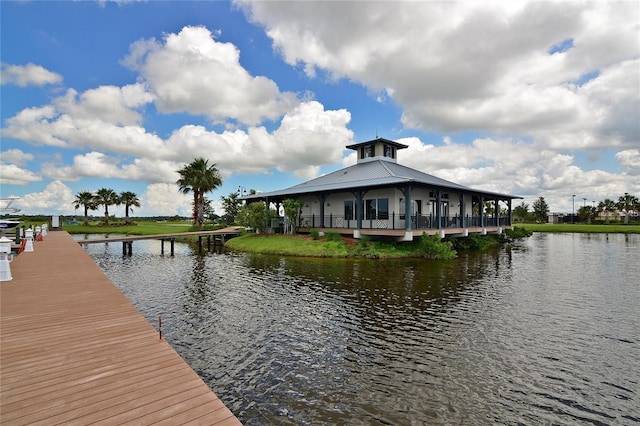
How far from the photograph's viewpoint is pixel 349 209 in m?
29.0

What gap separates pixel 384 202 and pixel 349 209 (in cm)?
369

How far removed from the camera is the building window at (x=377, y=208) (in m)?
26.2

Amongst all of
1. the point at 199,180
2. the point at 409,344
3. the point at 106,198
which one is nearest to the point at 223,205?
the point at 199,180

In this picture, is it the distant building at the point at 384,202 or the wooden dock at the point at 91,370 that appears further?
the distant building at the point at 384,202

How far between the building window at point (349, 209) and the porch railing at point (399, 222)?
28 centimetres

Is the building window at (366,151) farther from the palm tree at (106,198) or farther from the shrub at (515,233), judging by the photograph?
the palm tree at (106,198)

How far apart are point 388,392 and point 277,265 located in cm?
1504

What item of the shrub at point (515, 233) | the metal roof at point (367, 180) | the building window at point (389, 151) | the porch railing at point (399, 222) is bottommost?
the shrub at point (515, 233)

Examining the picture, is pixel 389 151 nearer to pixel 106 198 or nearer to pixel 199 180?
pixel 199 180

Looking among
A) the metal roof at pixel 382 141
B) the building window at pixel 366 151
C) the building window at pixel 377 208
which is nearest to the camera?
the building window at pixel 377 208

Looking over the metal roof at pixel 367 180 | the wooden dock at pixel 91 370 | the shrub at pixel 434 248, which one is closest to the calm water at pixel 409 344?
the wooden dock at pixel 91 370

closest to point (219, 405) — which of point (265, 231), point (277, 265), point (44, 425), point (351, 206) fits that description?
point (44, 425)

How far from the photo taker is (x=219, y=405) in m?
4.14

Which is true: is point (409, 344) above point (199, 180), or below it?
below
